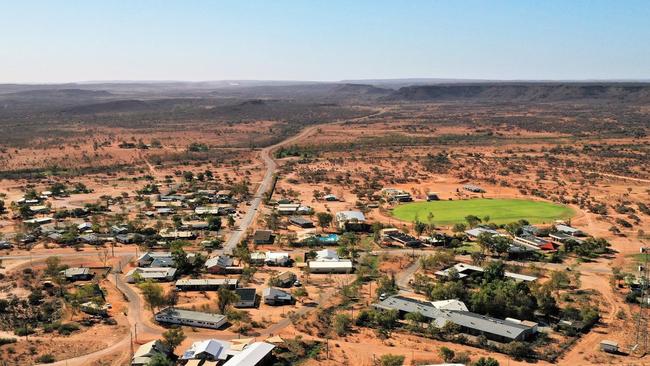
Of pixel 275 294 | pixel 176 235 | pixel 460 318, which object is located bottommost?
pixel 176 235

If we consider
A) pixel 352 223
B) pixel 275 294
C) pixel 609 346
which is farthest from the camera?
pixel 352 223

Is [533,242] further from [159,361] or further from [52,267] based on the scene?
[52,267]

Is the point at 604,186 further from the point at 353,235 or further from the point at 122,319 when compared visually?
the point at 122,319

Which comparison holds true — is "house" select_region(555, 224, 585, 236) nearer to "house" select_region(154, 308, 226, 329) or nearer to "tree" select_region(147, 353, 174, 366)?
"house" select_region(154, 308, 226, 329)

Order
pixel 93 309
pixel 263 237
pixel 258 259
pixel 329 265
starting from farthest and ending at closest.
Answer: pixel 263 237
pixel 258 259
pixel 329 265
pixel 93 309

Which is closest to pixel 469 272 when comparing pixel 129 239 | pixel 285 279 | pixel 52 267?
pixel 285 279

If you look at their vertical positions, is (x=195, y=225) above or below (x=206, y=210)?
below

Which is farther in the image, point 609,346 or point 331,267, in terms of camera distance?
point 331,267

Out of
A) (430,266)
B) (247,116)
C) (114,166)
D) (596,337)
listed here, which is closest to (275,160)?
(114,166)
